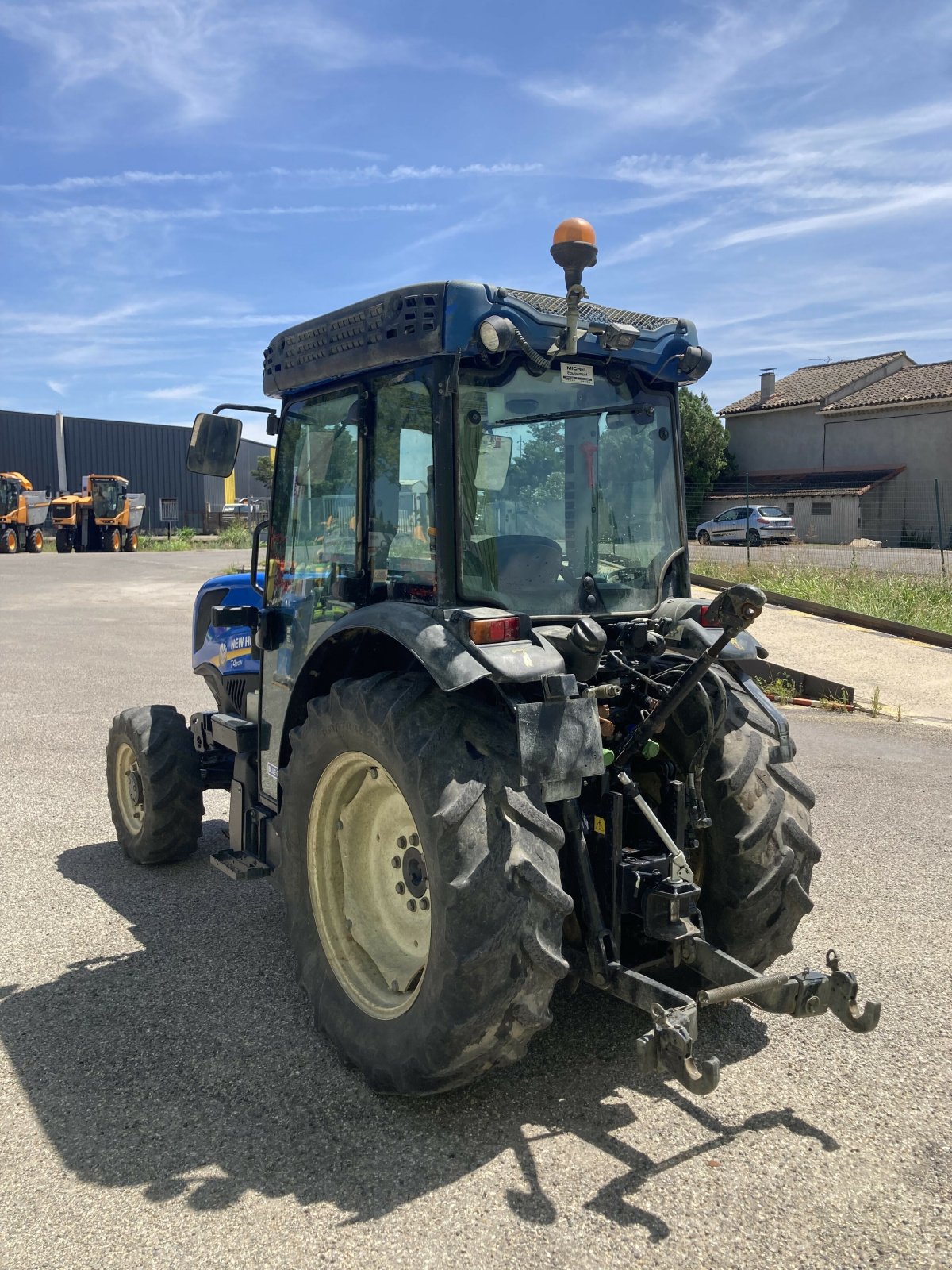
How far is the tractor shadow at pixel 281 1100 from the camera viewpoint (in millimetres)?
2768

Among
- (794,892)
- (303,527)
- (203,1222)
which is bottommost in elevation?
(203,1222)

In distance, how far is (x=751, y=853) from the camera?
3.41m

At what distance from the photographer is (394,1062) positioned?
3006 millimetres

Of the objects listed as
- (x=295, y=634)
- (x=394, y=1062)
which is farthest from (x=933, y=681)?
(x=394, y=1062)

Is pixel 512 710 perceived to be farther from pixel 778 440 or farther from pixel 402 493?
pixel 778 440

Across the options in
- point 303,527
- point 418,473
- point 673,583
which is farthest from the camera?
point 303,527

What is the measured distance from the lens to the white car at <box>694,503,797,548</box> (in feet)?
105

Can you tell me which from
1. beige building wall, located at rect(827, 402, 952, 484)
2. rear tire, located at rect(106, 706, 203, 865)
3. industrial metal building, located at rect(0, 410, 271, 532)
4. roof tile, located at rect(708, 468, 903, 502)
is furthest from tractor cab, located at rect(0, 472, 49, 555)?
rear tire, located at rect(106, 706, 203, 865)

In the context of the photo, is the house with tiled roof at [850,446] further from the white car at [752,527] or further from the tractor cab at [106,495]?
the tractor cab at [106,495]

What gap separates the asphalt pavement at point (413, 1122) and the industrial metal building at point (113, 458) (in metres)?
40.9

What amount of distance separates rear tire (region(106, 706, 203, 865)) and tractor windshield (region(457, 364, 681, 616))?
8.18ft

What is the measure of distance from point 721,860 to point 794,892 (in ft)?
0.91

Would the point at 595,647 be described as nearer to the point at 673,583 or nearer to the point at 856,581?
the point at 673,583

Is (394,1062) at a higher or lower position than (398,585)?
lower
